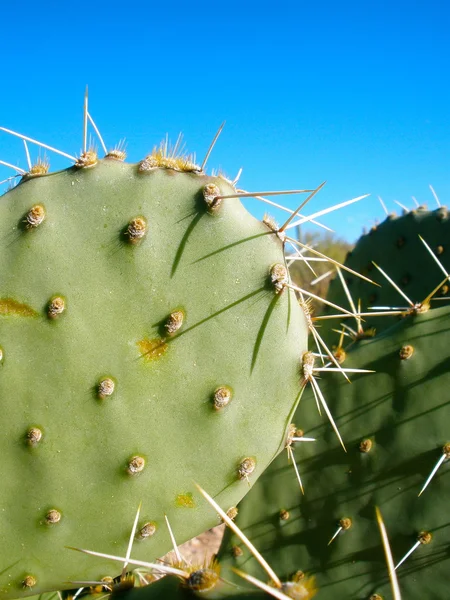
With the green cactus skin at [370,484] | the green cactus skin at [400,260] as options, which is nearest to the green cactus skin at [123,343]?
the green cactus skin at [370,484]

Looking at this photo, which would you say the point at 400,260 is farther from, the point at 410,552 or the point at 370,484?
the point at 410,552

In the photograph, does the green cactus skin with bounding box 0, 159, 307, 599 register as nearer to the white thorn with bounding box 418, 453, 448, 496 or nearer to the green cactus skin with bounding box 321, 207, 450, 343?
the white thorn with bounding box 418, 453, 448, 496

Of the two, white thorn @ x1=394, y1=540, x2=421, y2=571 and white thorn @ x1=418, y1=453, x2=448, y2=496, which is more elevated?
white thorn @ x1=418, y1=453, x2=448, y2=496

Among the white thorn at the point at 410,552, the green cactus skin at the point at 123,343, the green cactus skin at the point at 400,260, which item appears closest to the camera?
the green cactus skin at the point at 123,343

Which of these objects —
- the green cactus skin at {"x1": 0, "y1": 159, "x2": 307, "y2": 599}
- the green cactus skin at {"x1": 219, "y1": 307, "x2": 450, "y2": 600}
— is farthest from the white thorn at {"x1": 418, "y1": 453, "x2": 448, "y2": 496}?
the green cactus skin at {"x1": 0, "y1": 159, "x2": 307, "y2": 599}

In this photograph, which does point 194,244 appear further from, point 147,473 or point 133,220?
point 147,473

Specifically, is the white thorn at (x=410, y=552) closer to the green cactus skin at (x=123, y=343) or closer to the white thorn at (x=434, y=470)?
the white thorn at (x=434, y=470)

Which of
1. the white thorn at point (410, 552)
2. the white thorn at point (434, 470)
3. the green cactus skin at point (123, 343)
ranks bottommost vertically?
the white thorn at point (410, 552)
